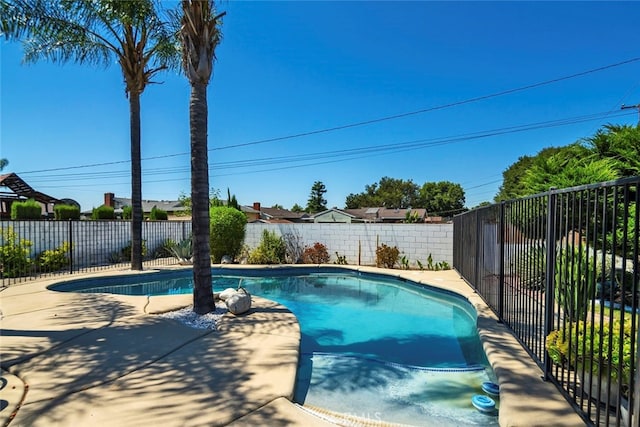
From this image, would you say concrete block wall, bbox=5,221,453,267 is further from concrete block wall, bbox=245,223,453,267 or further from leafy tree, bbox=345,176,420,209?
leafy tree, bbox=345,176,420,209

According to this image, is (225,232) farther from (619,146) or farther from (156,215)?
(619,146)

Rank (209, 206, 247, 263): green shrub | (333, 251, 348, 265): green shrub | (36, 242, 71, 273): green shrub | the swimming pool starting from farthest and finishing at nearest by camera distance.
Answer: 1. (333, 251, 348, 265): green shrub
2. (209, 206, 247, 263): green shrub
3. (36, 242, 71, 273): green shrub
4. the swimming pool

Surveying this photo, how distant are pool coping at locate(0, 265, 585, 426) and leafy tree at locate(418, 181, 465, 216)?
56.2 metres

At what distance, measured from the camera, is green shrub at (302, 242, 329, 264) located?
43.1 feet

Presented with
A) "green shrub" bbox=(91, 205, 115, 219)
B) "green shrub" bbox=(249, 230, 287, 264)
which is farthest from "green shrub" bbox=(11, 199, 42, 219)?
"green shrub" bbox=(249, 230, 287, 264)

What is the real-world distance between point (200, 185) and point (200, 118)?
3.63 ft

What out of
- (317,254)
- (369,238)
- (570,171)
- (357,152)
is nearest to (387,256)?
(369,238)

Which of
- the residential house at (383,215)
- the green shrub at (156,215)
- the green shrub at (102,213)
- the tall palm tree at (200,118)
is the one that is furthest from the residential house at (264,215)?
the tall palm tree at (200,118)

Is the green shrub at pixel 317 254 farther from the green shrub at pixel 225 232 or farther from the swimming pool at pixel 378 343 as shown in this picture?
the green shrub at pixel 225 232

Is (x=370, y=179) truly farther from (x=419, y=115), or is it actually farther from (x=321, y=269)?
(x=321, y=269)

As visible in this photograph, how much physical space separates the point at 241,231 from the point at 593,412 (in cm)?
1170

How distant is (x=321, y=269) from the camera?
1220 centimetres

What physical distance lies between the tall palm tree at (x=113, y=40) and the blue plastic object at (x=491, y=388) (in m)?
9.92

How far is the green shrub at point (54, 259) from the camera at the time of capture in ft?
33.9
